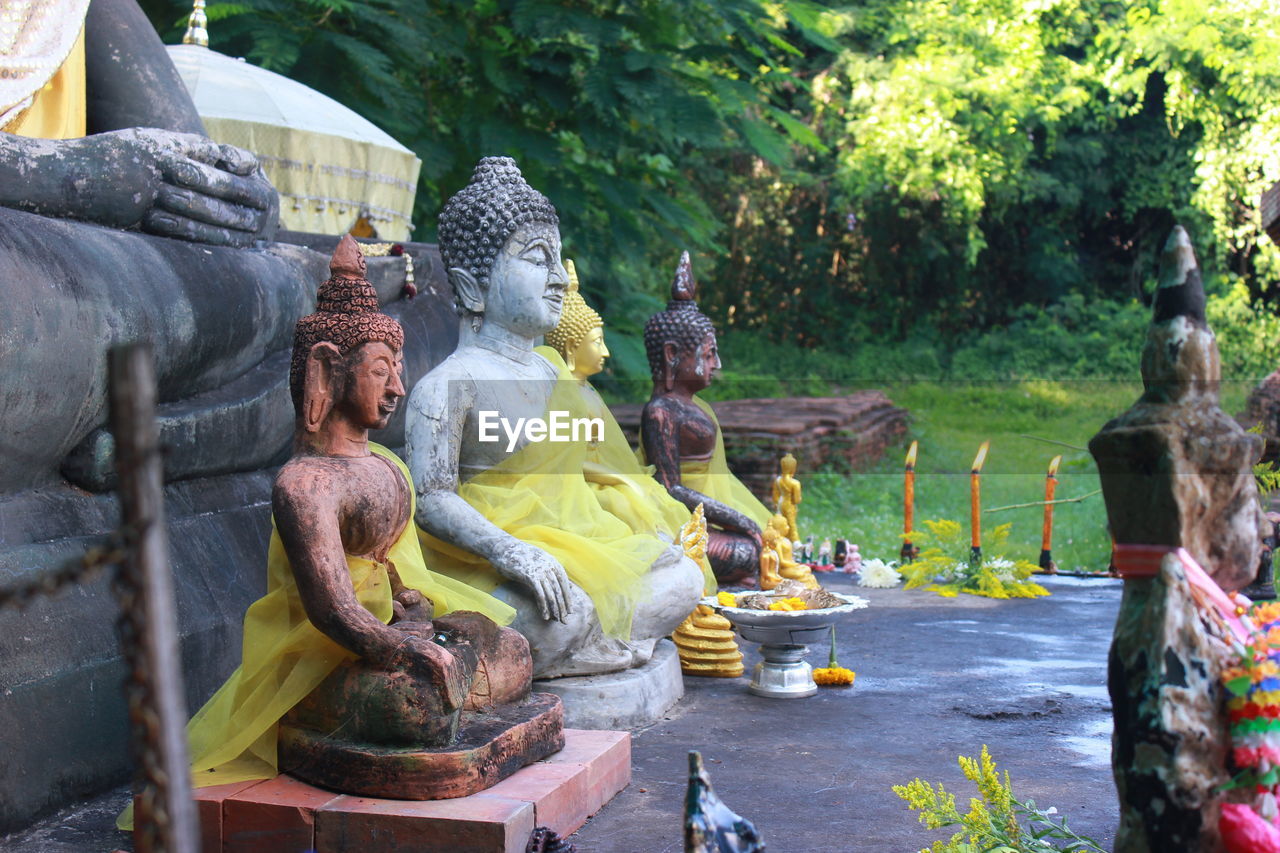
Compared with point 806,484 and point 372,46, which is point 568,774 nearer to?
point 372,46

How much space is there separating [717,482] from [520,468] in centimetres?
194

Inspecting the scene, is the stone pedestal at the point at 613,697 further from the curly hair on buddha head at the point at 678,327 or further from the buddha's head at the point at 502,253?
the curly hair on buddha head at the point at 678,327

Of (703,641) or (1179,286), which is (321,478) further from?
(703,641)

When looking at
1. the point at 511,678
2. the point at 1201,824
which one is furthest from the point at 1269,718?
the point at 511,678

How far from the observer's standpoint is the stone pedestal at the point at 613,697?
391cm

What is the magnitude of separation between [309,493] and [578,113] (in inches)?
215

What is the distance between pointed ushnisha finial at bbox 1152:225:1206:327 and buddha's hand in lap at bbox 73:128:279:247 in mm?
3087

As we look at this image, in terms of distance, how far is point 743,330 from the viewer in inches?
794

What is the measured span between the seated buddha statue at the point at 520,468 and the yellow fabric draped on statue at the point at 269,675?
2.41 ft

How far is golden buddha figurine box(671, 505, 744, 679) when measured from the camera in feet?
15.8

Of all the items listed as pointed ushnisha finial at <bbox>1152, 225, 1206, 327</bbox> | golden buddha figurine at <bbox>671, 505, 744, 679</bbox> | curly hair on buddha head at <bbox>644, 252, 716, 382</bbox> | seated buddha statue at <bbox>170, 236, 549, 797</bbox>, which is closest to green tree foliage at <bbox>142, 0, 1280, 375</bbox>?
curly hair on buddha head at <bbox>644, 252, 716, 382</bbox>

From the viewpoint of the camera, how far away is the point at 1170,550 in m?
1.90

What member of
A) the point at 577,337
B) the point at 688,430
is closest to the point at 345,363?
the point at 577,337

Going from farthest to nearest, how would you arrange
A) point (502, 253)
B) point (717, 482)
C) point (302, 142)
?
point (302, 142), point (717, 482), point (502, 253)
